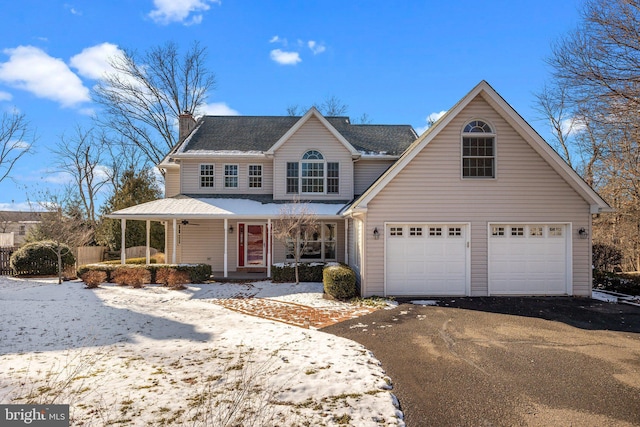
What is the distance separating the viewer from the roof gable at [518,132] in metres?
10.4

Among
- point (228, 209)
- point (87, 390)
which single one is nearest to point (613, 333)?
point (87, 390)

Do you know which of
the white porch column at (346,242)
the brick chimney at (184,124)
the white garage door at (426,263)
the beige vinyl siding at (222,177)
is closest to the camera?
the white garage door at (426,263)

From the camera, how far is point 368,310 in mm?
9344

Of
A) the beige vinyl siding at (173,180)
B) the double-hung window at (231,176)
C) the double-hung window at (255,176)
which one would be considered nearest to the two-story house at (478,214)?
the double-hung window at (255,176)

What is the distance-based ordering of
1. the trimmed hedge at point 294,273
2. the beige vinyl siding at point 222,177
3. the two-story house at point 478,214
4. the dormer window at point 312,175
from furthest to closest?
the beige vinyl siding at point 222,177 < the dormer window at point 312,175 < the trimmed hedge at point 294,273 < the two-story house at point 478,214

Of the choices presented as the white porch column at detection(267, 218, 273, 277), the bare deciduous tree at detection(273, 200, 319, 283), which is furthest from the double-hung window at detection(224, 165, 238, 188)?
the bare deciduous tree at detection(273, 200, 319, 283)

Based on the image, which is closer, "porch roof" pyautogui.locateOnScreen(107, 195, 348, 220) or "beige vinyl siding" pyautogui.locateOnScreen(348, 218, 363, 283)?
"beige vinyl siding" pyautogui.locateOnScreen(348, 218, 363, 283)

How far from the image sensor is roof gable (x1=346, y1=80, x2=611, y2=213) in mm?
10445

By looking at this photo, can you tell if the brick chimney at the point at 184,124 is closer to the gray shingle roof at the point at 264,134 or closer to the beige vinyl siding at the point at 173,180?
the gray shingle roof at the point at 264,134

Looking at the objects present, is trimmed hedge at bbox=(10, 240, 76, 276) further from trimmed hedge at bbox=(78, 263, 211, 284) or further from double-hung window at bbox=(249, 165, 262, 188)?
double-hung window at bbox=(249, 165, 262, 188)

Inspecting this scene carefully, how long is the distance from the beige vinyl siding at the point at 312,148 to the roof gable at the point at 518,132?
17.8ft

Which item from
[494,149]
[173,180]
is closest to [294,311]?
[494,149]

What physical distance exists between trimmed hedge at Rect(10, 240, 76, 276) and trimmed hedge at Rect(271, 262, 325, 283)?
9900 millimetres

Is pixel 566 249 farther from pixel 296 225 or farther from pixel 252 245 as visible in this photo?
pixel 252 245
